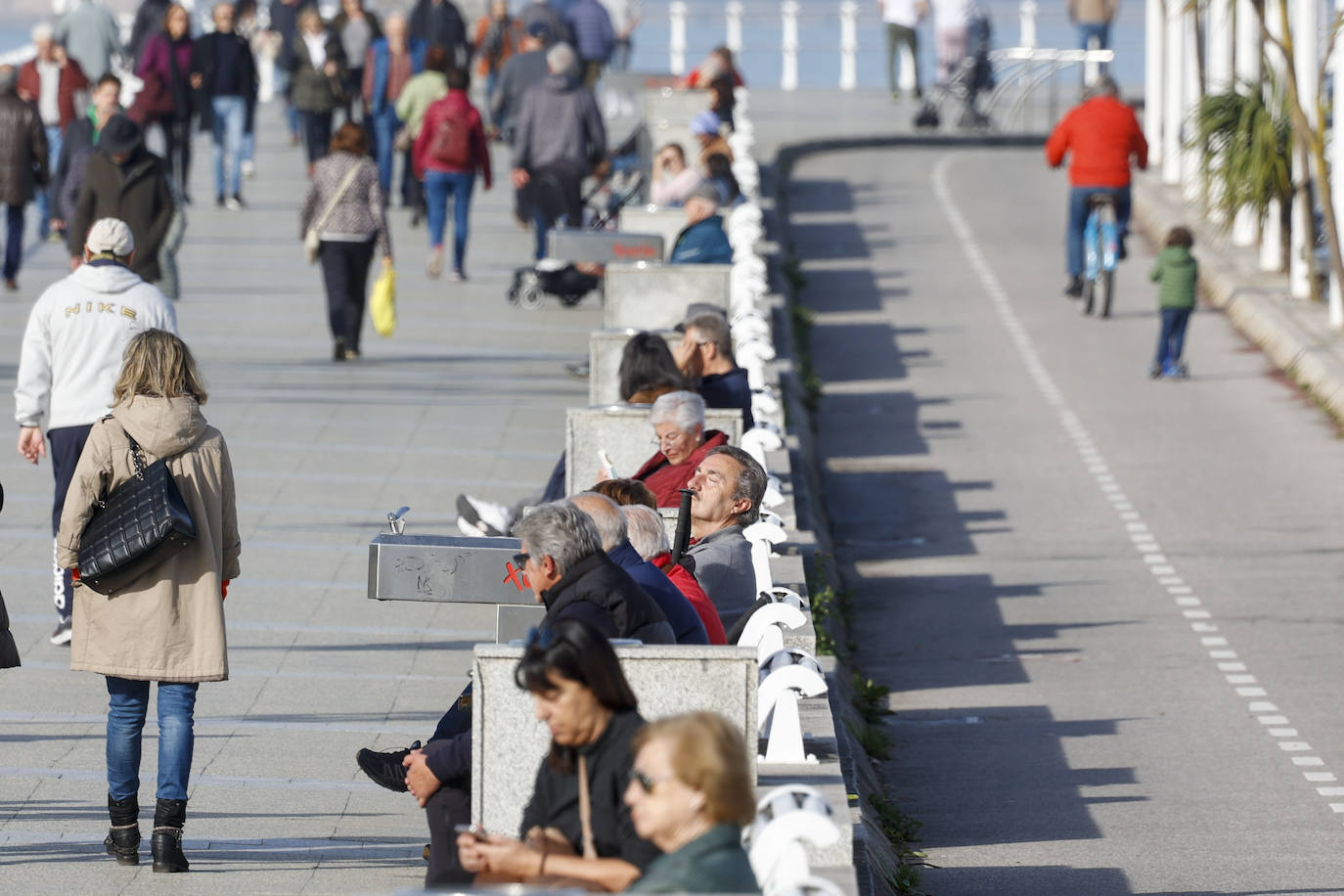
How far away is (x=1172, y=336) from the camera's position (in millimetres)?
19547

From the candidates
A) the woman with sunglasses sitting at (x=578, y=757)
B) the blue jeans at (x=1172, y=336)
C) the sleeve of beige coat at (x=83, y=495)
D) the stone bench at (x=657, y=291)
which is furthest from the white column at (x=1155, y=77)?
the woman with sunglasses sitting at (x=578, y=757)

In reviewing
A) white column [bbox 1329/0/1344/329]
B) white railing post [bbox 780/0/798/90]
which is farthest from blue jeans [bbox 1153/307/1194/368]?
white railing post [bbox 780/0/798/90]

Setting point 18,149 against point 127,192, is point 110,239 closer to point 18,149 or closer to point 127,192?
point 127,192

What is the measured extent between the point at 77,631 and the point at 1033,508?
29.4 feet

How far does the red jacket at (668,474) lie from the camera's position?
33.3 feet

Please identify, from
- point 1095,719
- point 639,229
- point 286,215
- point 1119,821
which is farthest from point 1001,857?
point 286,215

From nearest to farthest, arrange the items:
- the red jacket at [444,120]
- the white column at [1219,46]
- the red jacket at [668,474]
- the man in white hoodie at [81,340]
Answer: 1. the man in white hoodie at [81,340]
2. the red jacket at [668,474]
3. the red jacket at [444,120]
4. the white column at [1219,46]

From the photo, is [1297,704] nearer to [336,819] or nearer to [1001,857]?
[1001,857]

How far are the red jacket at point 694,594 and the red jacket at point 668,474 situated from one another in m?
2.08

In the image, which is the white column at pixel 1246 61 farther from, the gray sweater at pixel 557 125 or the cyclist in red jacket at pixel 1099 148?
the gray sweater at pixel 557 125

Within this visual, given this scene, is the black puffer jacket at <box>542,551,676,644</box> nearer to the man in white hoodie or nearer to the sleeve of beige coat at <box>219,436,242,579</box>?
the sleeve of beige coat at <box>219,436,242,579</box>

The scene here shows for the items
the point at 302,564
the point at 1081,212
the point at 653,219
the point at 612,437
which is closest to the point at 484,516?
the point at 612,437

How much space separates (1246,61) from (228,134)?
32.9ft

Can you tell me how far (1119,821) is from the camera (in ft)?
30.1
